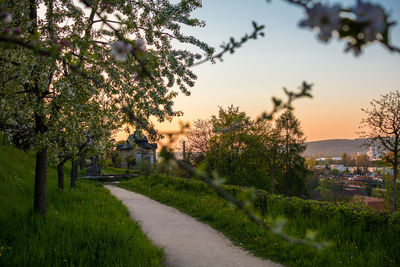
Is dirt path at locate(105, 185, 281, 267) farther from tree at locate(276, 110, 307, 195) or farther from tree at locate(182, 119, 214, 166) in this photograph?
tree at locate(276, 110, 307, 195)

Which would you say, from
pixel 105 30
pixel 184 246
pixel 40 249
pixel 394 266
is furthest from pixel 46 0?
pixel 394 266

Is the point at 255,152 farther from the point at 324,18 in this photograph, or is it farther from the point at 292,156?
the point at 324,18

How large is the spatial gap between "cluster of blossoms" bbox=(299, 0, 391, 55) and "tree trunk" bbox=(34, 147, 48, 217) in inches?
352

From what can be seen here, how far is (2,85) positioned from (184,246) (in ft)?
21.3

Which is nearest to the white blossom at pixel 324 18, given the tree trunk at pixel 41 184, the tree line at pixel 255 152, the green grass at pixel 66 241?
the green grass at pixel 66 241

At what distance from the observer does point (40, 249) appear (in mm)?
5898

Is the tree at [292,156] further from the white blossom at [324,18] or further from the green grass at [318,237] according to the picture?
the white blossom at [324,18]

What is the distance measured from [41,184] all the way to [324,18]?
928cm

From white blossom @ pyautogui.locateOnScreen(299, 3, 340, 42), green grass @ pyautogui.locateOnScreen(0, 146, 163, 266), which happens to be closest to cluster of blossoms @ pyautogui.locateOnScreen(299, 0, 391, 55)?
white blossom @ pyautogui.locateOnScreen(299, 3, 340, 42)

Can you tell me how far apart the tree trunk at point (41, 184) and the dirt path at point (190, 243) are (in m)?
3.23

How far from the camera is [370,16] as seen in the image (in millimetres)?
1041

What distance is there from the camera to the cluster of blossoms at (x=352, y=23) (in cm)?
105

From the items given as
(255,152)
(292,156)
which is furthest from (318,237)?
(292,156)

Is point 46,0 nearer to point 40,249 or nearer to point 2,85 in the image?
point 2,85
